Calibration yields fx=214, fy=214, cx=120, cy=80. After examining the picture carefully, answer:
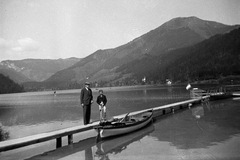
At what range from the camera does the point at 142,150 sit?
11516 millimetres

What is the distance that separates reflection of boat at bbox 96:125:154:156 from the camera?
1182cm

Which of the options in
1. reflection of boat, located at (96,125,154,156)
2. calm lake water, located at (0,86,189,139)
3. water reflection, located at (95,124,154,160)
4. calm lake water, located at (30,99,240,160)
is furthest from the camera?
calm lake water, located at (0,86,189,139)

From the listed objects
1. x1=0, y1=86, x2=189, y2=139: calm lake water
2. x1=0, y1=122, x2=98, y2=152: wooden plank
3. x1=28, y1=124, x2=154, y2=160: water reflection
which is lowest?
x1=0, y1=86, x2=189, y2=139: calm lake water

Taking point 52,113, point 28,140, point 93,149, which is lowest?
point 52,113

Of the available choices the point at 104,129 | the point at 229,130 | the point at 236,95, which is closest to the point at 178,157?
the point at 104,129

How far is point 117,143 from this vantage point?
13.4 m

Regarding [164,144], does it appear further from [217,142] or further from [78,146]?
[78,146]

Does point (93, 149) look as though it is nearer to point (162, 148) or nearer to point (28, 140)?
point (28, 140)

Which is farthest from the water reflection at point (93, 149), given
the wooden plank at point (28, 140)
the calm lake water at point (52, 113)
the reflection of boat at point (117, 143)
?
the calm lake water at point (52, 113)

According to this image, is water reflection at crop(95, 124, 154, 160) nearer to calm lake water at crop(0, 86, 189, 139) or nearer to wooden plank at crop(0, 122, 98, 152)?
wooden plank at crop(0, 122, 98, 152)

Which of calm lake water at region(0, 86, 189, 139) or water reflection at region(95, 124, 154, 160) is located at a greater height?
water reflection at region(95, 124, 154, 160)

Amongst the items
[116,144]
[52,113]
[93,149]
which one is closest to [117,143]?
[116,144]

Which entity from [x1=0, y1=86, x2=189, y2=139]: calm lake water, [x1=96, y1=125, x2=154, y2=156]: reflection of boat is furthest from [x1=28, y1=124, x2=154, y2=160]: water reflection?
[x1=0, y1=86, x2=189, y2=139]: calm lake water

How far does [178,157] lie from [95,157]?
406 centimetres
